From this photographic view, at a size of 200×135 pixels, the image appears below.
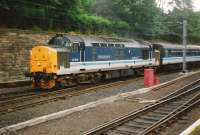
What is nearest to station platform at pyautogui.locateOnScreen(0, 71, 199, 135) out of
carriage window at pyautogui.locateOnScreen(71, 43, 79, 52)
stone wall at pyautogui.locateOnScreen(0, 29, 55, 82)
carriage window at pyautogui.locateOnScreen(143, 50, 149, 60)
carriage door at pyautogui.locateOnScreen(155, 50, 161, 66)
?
carriage window at pyautogui.locateOnScreen(71, 43, 79, 52)

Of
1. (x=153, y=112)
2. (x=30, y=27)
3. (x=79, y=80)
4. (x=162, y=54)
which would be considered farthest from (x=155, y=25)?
(x=153, y=112)

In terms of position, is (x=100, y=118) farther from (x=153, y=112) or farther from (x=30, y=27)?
(x=30, y=27)

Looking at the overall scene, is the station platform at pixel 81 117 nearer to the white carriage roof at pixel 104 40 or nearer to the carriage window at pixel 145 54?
the white carriage roof at pixel 104 40

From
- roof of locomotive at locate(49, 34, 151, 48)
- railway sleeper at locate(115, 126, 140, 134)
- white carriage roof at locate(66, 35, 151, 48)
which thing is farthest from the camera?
white carriage roof at locate(66, 35, 151, 48)

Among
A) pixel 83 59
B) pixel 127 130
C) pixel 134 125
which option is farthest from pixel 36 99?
pixel 127 130

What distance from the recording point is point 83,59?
76.3 ft

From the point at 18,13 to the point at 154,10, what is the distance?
25.0m

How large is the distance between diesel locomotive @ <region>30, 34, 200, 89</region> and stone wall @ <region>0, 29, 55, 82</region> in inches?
→ 76.3

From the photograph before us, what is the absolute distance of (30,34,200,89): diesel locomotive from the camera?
835 inches

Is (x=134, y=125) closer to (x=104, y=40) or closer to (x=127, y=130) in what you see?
(x=127, y=130)

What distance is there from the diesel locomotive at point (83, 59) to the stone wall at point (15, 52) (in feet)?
6.36

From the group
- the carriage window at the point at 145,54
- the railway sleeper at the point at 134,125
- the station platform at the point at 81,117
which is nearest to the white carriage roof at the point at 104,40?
the carriage window at the point at 145,54

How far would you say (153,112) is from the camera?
1477 cm

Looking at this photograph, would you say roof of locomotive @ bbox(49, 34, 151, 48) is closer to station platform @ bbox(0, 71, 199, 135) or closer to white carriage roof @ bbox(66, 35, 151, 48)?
white carriage roof @ bbox(66, 35, 151, 48)
